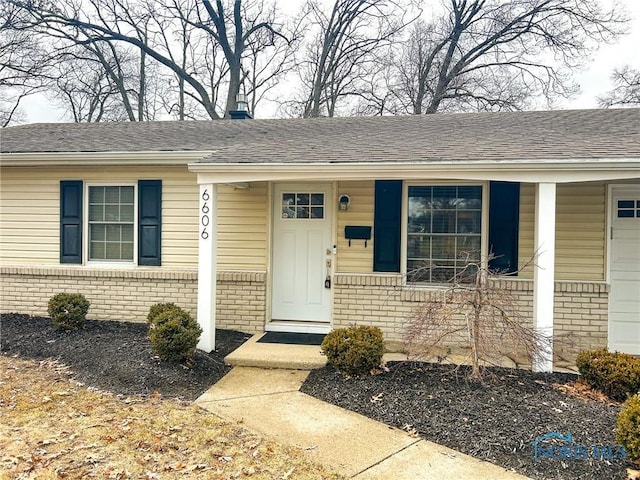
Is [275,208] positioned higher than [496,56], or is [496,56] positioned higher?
[496,56]

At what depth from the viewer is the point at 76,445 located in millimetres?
3414

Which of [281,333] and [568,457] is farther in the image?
[281,333]

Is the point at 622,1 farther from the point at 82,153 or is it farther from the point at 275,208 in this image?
the point at 82,153

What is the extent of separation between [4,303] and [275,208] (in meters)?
4.90

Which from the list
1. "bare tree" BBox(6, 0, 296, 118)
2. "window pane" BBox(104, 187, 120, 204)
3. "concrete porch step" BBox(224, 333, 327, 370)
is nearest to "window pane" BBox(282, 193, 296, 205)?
"concrete porch step" BBox(224, 333, 327, 370)

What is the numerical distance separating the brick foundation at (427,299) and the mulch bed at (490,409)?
1.12 m

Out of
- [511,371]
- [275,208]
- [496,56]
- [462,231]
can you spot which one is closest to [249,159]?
[275,208]

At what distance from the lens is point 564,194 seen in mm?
6086

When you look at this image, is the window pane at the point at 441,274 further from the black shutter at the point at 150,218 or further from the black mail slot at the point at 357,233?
the black shutter at the point at 150,218

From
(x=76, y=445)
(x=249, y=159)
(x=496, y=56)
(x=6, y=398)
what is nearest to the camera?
(x=76, y=445)

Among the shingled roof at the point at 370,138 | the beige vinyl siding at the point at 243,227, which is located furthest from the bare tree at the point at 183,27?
the beige vinyl siding at the point at 243,227

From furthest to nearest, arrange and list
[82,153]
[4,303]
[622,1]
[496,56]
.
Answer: [496,56], [622,1], [4,303], [82,153]

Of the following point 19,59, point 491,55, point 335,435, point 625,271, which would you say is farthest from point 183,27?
point 335,435

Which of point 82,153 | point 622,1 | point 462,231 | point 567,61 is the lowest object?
point 462,231
